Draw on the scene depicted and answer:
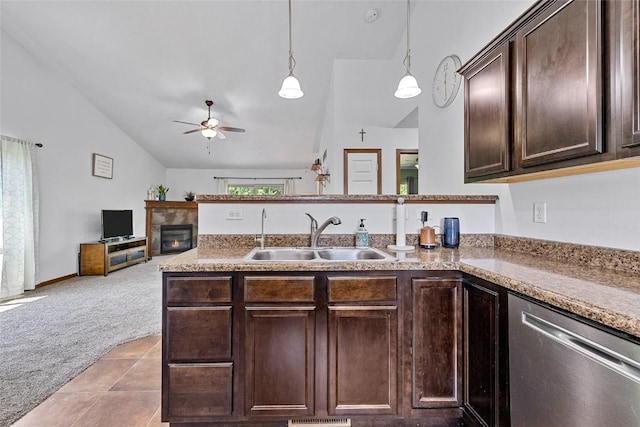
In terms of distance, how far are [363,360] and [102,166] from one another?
6252 millimetres

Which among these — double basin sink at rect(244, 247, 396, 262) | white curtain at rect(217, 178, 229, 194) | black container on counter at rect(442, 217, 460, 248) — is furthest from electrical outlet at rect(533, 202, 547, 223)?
white curtain at rect(217, 178, 229, 194)

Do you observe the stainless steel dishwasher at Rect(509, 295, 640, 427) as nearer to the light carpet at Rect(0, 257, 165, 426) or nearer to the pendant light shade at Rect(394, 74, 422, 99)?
the pendant light shade at Rect(394, 74, 422, 99)

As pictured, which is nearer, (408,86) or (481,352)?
(481,352)

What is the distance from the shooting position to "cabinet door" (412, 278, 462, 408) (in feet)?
4.91

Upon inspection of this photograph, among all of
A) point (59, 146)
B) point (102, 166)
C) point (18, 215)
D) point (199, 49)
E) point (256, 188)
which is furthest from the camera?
point (256, 188)

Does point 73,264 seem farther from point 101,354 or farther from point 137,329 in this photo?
point 101,354

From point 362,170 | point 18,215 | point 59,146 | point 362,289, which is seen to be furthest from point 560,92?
point 59,146

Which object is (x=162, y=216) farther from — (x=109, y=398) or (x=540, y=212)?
(x=540, y=212)

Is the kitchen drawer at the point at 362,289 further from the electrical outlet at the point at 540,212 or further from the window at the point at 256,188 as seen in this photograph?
the window at the point at 256,188

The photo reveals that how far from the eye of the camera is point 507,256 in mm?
1725

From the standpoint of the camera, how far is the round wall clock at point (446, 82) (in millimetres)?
2619

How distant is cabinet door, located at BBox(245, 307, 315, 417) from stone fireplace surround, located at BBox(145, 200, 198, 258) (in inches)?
266

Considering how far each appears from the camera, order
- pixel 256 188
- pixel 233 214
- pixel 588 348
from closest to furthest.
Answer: pixel 588 348, pixel 233 214, pixel 256 188

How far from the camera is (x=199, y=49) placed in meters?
4.00
